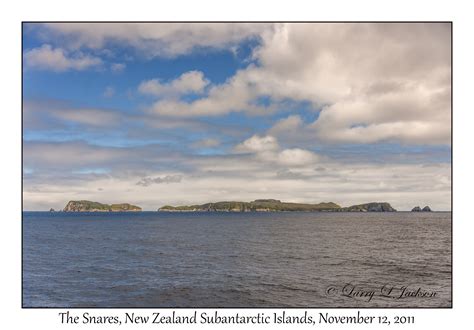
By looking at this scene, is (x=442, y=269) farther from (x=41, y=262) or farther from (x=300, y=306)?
(x=41, y=262)

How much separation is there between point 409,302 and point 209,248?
44.2m

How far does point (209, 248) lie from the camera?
233ft

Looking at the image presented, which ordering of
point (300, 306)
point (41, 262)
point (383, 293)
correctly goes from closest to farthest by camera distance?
point (300, 306), point (383, 293), point (41, 262)

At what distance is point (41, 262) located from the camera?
54.3 m

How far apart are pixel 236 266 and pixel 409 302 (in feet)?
76.0

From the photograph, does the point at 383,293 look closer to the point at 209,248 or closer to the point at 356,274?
the point at 356,274

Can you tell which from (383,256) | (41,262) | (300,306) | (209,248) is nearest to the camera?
(300,306)
